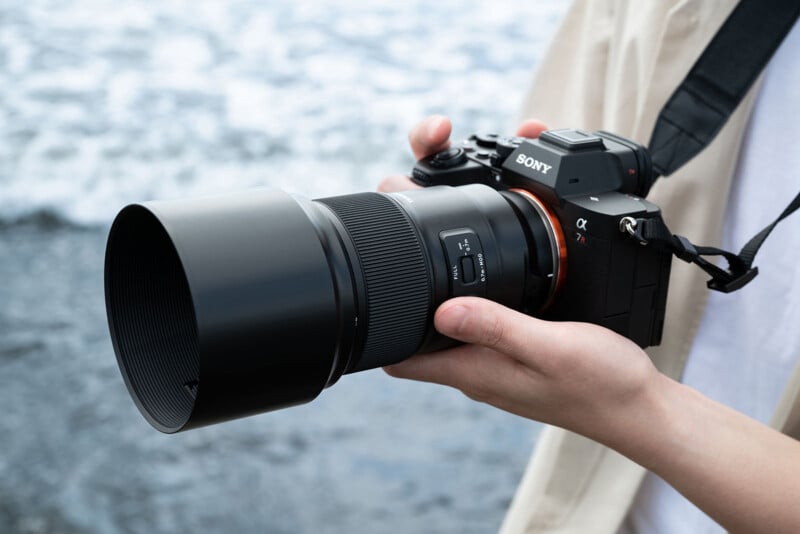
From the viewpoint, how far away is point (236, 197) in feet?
2.50

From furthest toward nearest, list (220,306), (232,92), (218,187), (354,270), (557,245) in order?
(232,92)
(218,187)
(557,245)
(354,270)
(220,306)

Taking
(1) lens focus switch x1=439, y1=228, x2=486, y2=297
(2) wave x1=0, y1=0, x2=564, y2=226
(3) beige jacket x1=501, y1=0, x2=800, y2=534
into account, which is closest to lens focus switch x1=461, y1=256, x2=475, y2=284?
(1) lens focus switch x1=439, y1=228, x2=486, y2=297

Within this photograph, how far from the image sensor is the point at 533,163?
0.93 m

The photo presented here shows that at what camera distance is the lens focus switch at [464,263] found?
0.84 metres

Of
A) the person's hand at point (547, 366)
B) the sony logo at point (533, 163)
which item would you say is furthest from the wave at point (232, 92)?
the person's hand at point (547, 366)

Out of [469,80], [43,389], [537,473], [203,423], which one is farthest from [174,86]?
[203,423]

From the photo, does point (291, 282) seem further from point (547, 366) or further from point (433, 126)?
point (433, 126)

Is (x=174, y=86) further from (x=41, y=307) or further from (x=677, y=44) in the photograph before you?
(x=677, y=44)

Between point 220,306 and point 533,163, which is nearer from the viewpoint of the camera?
point 220,306

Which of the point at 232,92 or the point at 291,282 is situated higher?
the point at 291,282

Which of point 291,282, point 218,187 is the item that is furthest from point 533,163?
point 218,187

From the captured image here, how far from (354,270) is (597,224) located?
0.74 feet

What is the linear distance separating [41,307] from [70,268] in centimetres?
24

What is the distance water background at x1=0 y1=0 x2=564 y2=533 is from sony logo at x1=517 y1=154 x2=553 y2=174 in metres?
0.53
